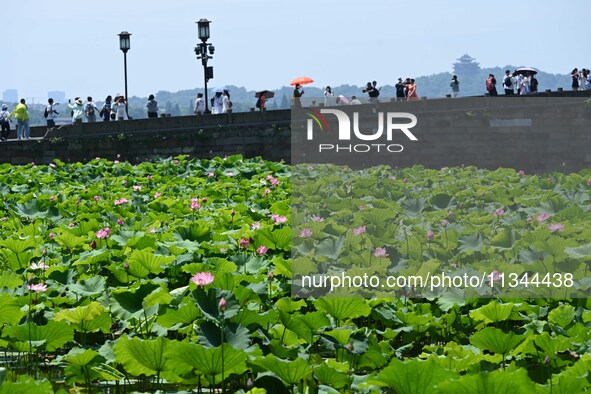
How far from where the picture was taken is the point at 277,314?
150 inches

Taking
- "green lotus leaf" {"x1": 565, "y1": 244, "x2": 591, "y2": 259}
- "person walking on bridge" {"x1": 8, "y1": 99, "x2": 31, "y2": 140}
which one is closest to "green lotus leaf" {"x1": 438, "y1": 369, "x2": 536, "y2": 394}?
"green lotus leaf" {"x1": 565, "y1": 244, "x2": 591, "y2": 259}

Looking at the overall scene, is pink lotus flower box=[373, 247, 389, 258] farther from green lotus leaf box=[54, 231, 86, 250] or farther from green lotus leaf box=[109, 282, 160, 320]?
green lotus leaf box=[54, 231, 86, 250]

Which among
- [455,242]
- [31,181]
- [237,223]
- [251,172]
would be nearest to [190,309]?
[455,242]

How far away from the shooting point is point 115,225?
756 cm

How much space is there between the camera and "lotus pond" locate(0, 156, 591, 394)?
320 centimetres

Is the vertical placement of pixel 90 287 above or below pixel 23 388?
below

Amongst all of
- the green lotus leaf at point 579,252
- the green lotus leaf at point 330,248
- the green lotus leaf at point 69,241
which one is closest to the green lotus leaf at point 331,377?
the green lotus leaf at point 579,252

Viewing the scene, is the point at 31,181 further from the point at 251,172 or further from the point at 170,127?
the point at 170,127

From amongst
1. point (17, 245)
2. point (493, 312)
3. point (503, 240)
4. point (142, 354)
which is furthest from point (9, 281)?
point (503, 240)

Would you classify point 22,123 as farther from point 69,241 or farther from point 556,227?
point 556,227

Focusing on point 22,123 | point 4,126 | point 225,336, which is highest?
point 225,336

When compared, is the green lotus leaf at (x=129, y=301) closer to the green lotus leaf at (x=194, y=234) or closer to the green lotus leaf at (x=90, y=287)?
the green lotus leaf at (x=90, y=287)

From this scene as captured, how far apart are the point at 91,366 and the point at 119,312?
64 cm

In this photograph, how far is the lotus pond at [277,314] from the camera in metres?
3.20
